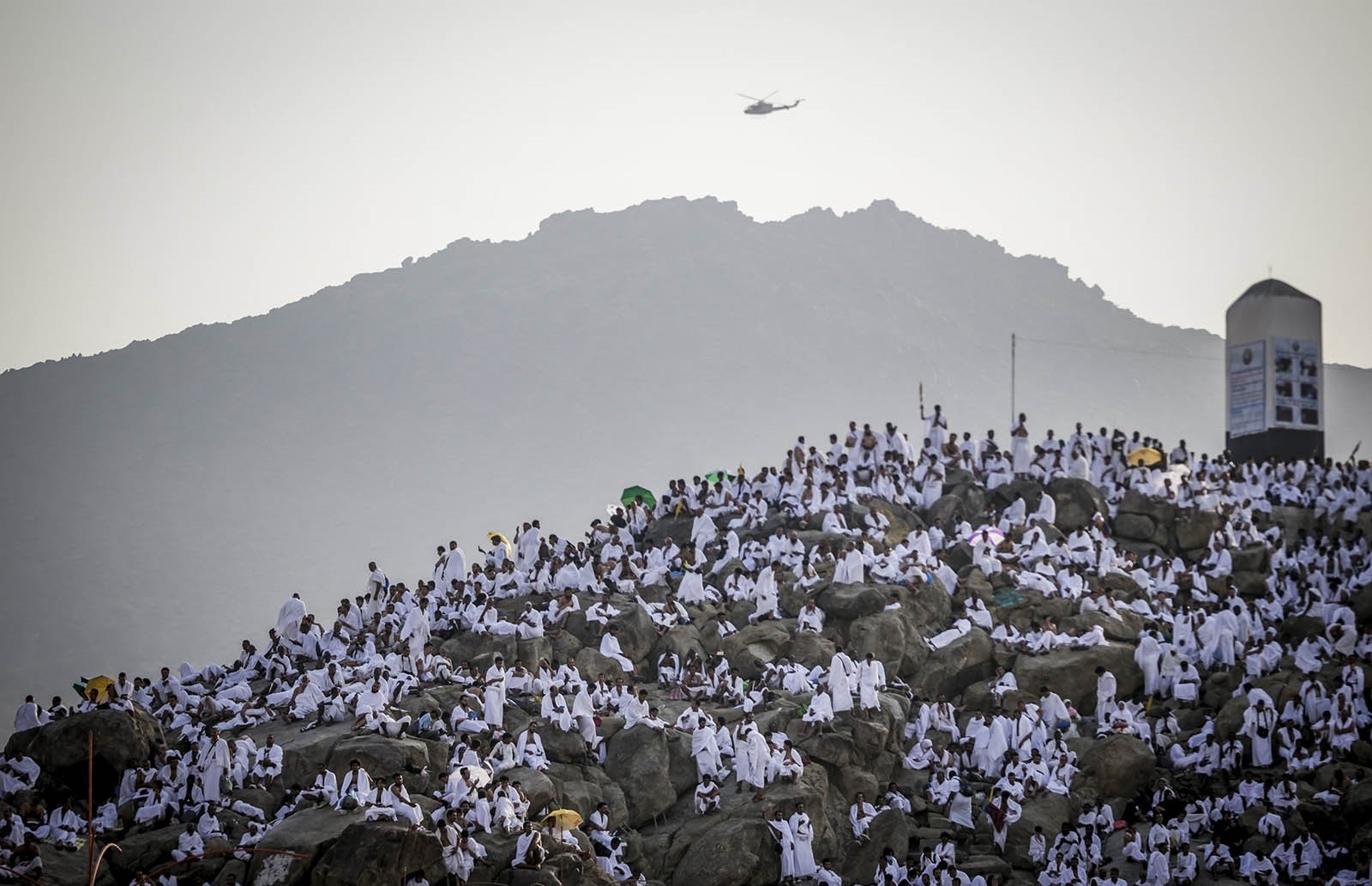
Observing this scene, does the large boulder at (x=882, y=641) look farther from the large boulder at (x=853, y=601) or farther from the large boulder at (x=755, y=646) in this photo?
the large boulder at (x=755, y=646)

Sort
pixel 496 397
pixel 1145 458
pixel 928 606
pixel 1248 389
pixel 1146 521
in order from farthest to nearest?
1. pixel 496 397
2. pixel 1248 389
3. pixel 1145 458
4. pixel 1146 521
5. pixel 928 606

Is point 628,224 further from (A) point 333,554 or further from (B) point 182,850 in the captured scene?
(B) point 182,850

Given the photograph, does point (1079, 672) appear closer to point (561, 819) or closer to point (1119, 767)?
point (1119, 767)

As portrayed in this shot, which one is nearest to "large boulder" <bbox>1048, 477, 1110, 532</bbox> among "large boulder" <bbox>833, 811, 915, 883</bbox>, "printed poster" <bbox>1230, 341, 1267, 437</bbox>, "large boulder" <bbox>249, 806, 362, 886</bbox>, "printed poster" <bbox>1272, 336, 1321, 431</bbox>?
"printed poster" <bbox>1230, 341, 1267, 437</bbox>

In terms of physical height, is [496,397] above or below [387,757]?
above

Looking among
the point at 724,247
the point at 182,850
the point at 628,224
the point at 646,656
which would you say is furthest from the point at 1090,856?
the point at 628,224

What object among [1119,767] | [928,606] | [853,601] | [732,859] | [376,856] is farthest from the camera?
[928,606]

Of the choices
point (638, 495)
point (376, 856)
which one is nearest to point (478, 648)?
point (376, 856)
